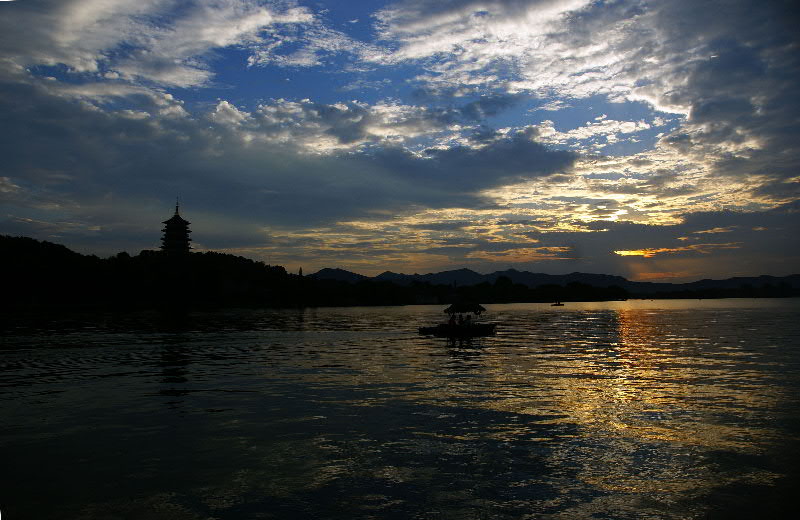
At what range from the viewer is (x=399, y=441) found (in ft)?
58.9

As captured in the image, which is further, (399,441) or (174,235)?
(174,235)

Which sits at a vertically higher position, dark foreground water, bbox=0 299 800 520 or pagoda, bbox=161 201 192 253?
pagoda, bbox=161 201 192 253

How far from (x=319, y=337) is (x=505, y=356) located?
3099 centimetres

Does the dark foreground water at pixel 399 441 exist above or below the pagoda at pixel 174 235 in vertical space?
below

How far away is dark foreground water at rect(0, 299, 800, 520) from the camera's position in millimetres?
12797

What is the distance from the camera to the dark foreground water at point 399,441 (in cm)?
1280

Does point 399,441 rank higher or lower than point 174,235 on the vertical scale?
lower

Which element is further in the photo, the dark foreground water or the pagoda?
the pagoda

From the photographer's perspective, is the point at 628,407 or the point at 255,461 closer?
the point at 255,461

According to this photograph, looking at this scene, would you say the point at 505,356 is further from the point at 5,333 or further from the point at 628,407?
the point at 5,333

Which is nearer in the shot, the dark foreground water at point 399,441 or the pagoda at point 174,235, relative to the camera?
the dark foreground water at point 399,441

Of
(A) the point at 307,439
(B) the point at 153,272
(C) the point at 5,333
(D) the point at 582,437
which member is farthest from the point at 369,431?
(B) the point at 153,272

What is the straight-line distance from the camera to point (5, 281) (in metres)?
146

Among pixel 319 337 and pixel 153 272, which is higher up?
pixel 153 272
